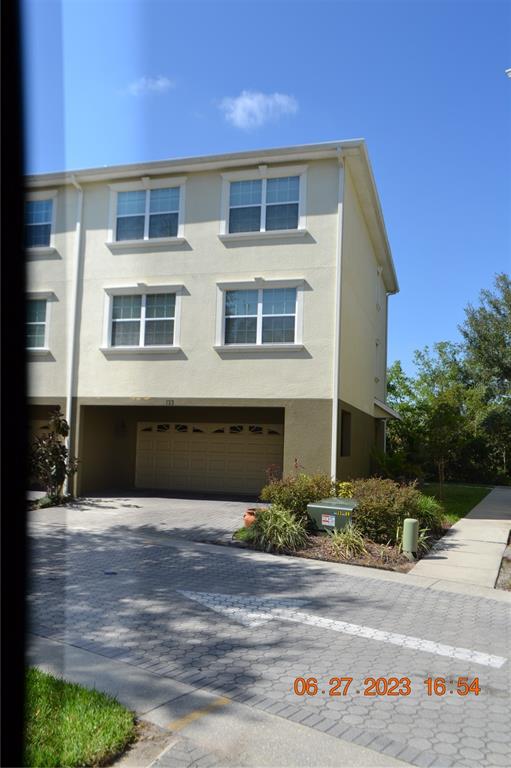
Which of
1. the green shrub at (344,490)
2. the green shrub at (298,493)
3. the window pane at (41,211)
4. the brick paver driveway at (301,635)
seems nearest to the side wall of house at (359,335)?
the green shrub at (344,490)

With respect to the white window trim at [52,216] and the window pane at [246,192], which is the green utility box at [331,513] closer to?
the white window trim at [52,216]

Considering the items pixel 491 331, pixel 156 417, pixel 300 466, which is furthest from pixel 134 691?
pixel 491 331

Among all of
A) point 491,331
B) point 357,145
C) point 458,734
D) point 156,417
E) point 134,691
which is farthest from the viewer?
point 491,331

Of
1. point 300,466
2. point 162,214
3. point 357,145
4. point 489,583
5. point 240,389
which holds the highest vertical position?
point 357,145

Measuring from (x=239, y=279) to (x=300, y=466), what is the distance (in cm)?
496

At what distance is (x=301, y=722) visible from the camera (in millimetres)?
4402

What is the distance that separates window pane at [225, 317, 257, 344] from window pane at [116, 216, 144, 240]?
3485mm

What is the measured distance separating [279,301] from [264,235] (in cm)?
174

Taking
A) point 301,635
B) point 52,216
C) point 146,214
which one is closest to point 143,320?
point 146,214

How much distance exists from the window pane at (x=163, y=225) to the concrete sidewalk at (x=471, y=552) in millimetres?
10236

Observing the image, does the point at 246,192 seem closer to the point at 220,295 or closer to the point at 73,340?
the point at 220,295

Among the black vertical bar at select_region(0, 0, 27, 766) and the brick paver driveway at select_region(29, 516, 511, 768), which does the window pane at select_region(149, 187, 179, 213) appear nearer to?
the brick paver driveway at select_region(29, 516, 511, 768)

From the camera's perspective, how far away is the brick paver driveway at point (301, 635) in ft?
14.6

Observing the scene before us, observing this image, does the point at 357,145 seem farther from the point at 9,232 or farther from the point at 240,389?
the point at 9,232
